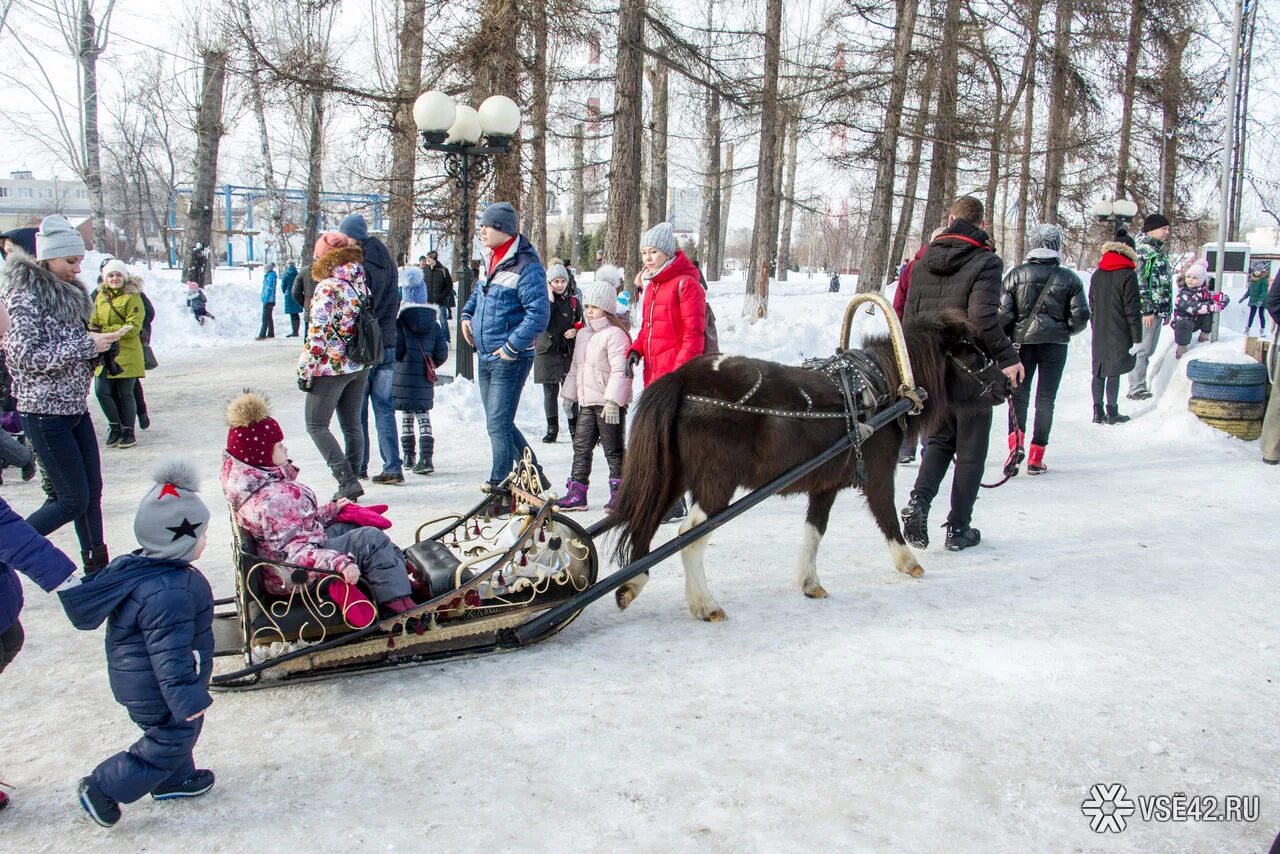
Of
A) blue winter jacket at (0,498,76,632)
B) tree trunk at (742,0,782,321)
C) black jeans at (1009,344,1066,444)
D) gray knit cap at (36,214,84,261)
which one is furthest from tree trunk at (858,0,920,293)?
blue winter jacket at (0,498,76,632)

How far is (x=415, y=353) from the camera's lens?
7.28 metres

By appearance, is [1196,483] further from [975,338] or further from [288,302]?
[288,302]

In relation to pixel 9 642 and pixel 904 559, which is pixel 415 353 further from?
pixel 9 642

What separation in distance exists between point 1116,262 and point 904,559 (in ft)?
18.6

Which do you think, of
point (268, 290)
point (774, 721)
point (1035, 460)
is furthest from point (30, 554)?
point (268, 290)

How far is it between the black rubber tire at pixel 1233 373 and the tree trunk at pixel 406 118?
10.3 m

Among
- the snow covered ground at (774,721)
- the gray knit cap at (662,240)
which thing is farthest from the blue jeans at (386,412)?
the gray knit cap at (662,240)

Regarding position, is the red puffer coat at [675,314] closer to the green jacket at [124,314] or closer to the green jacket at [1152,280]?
the green jacket at [124,314]

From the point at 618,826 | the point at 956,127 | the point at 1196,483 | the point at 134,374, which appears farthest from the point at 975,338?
the point at 956,127

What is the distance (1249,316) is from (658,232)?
66.7 ft

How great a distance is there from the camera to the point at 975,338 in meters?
4.86

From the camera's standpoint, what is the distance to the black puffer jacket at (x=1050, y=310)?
7172 millimetres

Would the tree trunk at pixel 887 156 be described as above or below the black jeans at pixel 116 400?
above

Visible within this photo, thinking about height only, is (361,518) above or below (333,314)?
below
